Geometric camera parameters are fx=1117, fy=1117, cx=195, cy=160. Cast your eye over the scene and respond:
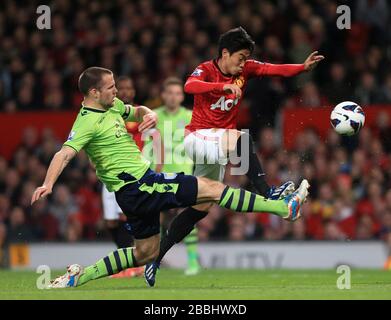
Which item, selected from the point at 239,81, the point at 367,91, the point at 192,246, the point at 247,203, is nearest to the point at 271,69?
the point at 239,81

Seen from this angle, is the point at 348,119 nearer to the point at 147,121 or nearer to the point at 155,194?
Answer: the point at 147,121

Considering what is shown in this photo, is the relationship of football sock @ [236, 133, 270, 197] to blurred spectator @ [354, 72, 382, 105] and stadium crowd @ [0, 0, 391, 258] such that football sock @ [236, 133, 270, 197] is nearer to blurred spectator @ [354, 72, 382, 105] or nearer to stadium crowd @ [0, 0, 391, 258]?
stadium crowd @ [0, 0, 391, 258]

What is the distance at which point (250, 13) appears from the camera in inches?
718

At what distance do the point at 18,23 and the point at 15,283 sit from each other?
916 cm

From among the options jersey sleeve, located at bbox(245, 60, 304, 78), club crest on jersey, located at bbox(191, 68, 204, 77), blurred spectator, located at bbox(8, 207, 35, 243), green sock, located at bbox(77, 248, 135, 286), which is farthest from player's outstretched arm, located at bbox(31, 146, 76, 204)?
blurred spectator, located at bbox(8, 207, 35, 243)

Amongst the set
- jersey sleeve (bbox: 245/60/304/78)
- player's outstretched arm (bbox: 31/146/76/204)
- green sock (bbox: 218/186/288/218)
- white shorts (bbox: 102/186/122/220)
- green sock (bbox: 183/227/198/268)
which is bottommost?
green sock (bbox: 183/227/198/268)

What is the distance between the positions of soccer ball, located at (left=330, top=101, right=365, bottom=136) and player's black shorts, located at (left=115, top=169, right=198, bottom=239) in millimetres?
1792

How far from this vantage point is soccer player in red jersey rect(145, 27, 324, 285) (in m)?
10.3

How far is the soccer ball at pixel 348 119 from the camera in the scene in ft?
34.9

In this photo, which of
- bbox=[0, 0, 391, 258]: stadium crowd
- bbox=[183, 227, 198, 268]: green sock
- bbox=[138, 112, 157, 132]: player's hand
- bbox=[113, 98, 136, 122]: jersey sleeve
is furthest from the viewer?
bbox=[0, 0, 391, 258]: stadium crowd

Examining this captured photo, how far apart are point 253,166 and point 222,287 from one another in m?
1.23

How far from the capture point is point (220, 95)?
35.0ft

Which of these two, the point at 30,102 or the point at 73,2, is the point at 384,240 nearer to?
the point at 30,102
